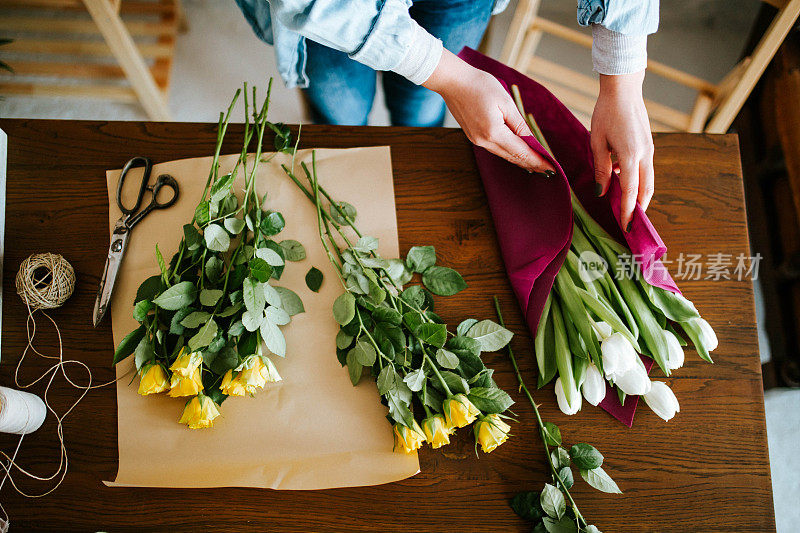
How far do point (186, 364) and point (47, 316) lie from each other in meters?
0.30

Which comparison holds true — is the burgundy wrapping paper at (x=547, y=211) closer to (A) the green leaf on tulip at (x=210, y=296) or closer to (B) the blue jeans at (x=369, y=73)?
(B) the blue jeans at (x=369, y=73)

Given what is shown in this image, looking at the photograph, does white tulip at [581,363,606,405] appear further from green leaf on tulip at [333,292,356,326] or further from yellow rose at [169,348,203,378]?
yellow rose at [169,348,203,378]

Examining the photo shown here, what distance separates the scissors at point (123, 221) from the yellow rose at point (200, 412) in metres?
0.20

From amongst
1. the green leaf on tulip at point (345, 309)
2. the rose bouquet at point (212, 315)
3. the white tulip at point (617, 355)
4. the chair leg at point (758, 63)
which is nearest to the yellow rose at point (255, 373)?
the rose bouquet at point (212, 315)

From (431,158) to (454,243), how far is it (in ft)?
0.48

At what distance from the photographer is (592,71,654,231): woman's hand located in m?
0.69

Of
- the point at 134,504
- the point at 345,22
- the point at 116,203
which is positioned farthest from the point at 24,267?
the point at 345,22

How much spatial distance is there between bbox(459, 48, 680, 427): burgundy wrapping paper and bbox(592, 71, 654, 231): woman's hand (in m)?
0.03

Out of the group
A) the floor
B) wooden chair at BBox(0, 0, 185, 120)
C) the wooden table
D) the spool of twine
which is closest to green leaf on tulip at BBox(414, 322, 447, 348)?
the wooden table

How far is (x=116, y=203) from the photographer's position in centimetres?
80

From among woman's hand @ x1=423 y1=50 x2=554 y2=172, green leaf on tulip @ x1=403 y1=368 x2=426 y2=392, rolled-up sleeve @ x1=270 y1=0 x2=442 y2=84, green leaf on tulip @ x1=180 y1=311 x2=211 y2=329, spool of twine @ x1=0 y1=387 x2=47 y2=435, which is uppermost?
rolled-up sleeve @ x1=270 y1=0 x2=442 y2=84

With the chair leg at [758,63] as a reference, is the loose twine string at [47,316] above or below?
below

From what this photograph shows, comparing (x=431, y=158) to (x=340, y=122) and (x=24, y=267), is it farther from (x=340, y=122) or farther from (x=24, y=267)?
(x=24, y=267)

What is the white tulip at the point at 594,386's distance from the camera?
27.7 inches
